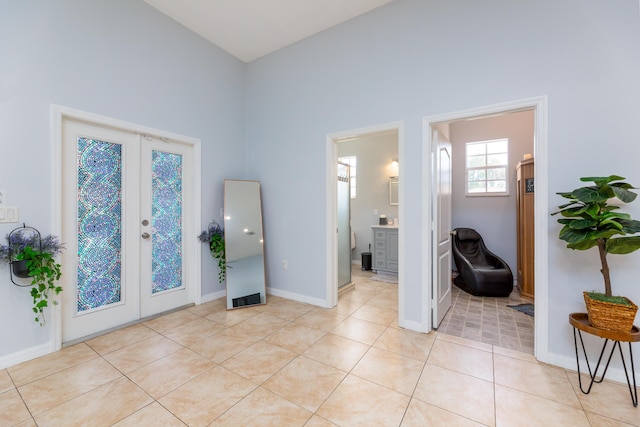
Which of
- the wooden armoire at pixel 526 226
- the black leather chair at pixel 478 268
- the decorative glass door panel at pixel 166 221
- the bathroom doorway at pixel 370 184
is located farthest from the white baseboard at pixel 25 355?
the wooden armoire at pixel 526 226

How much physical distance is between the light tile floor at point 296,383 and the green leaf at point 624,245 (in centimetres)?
98

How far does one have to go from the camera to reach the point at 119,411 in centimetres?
164

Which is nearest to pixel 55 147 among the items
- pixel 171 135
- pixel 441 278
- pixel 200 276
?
pixel 171 135

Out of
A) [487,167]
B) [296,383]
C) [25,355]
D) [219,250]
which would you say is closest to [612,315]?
[296,383]

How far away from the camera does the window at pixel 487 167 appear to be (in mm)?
4344

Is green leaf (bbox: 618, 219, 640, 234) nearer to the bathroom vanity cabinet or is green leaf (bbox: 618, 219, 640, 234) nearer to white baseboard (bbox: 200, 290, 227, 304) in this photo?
the bathroom vanity cabinet

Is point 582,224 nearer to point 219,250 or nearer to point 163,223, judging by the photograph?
point 219,250

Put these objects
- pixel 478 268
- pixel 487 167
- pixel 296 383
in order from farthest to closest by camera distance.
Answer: pixel 487 167 < pixel 478 268 < pixel 296 383

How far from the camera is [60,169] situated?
2.34 m

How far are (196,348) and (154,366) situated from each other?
Result: 342mm

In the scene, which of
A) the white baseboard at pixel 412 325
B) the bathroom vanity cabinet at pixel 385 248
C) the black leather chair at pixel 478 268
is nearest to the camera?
the white baseboard at pixel 412 325

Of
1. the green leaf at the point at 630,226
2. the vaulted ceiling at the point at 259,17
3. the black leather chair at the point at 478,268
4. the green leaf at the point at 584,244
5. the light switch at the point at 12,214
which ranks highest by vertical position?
the vaulted ceiling at the point at 259,17

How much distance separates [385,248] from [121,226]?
4021mm

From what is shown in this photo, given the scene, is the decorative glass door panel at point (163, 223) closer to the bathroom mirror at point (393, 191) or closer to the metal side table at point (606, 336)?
the bathroom mirror at point (393, 191)
